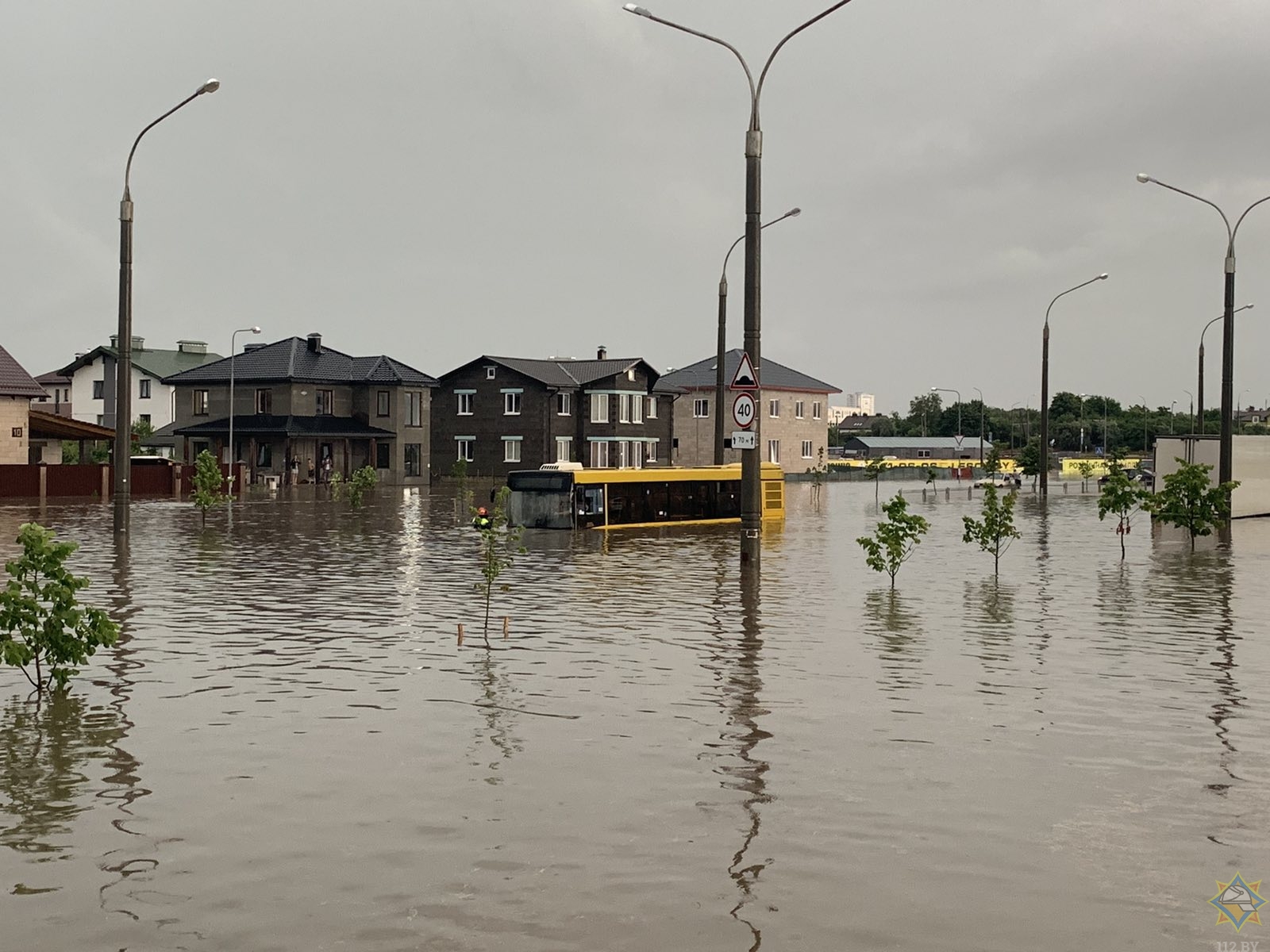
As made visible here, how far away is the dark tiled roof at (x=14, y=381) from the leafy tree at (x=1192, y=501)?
49.1 m

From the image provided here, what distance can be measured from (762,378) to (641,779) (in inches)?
4595

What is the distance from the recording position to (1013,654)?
53.0 ft

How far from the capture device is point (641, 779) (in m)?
9.71

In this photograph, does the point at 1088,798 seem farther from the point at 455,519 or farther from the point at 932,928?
the point at 455,519

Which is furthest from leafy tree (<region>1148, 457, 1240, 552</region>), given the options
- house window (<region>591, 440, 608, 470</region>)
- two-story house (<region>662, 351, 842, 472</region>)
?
two-story house (<region>662, 351, 842, 472</region>)

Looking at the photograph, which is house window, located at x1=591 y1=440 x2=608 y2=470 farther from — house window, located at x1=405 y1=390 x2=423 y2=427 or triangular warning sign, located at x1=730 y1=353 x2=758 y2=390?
triangular warning sign, located at x1=730 y1=353 x2=758 y2=390

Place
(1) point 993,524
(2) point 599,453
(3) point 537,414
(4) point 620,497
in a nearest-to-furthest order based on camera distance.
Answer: (1) point 993,524, (4) point 620,497, (3) point 537,414, (2) point 599,453

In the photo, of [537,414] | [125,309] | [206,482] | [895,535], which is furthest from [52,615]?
[537,414]

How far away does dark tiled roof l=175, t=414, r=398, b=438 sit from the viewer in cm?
8656

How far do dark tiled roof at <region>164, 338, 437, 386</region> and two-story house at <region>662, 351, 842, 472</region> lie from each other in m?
29.5

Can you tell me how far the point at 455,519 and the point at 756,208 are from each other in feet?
83.9

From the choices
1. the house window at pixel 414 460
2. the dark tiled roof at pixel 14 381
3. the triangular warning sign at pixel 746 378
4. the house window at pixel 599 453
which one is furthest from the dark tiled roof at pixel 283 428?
the triangular warning sign at pixel 746 378

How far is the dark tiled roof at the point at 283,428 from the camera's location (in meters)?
86.6

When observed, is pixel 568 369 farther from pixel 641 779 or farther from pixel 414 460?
pixel 641 779
